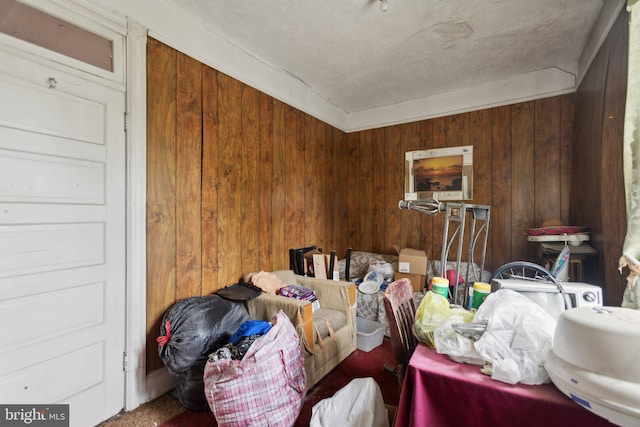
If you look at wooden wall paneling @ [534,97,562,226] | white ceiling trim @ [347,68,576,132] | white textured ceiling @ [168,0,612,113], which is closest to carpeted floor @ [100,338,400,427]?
wooden wall paneling @ [534,97,562,226]

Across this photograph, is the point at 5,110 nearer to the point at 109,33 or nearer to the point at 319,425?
the point at 109,33

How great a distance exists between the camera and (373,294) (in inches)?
112

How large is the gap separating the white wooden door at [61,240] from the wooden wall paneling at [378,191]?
291 centimetres

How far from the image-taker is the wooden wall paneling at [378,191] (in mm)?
3814

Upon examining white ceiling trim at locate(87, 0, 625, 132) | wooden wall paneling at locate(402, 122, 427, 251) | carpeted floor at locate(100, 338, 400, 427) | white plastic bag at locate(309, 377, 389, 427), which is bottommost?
carpeted floor at locate(100, 338, 400, 427)

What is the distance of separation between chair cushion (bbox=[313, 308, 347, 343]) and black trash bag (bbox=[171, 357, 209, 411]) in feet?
2.63

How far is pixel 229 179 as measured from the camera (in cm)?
241

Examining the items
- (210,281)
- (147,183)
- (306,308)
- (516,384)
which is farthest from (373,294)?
(147,183)

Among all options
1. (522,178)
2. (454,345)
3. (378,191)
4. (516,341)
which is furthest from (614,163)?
(378,191)

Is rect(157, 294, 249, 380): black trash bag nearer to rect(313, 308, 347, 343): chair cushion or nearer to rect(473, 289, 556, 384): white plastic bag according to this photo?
rect(313, 308, 347, 343): chair cushion

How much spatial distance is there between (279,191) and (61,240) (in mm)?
1771

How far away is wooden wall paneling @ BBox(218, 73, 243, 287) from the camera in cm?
233

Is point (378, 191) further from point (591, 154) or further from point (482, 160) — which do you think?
point (591, 154)

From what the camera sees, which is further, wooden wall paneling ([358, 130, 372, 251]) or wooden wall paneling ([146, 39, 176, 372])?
wooden wall paneling ([358, 130, 372, 251])
